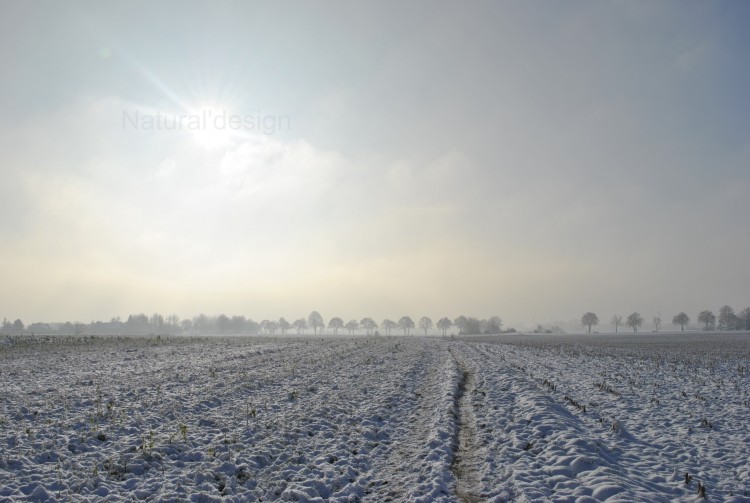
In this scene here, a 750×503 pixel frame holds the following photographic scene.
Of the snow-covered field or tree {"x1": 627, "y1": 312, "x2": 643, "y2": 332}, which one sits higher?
the snow-covered field

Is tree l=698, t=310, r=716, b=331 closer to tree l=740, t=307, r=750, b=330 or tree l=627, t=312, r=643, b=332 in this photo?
tree l=740, t=307, r=750, b=330

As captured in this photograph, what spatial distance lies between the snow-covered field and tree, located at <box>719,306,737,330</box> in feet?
648

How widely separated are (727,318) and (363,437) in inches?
8732

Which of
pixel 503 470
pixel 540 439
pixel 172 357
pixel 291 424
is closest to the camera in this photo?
pixel 503 470

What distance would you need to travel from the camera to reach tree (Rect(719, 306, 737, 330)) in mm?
166375

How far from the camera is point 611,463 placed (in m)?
11.0

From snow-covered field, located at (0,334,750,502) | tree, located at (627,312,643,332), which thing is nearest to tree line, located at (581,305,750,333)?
tree, located at (627,312,643,332)

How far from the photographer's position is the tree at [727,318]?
546 ft

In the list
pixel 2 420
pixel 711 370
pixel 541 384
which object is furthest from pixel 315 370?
pixel 711 370

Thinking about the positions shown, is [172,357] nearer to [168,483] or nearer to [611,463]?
[168,483]

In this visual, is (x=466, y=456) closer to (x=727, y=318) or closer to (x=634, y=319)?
(x=634, y=319)

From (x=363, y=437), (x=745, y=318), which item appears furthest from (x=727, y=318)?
(x=363, y=437)

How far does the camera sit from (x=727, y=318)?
169 m

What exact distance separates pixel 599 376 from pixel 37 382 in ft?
106
